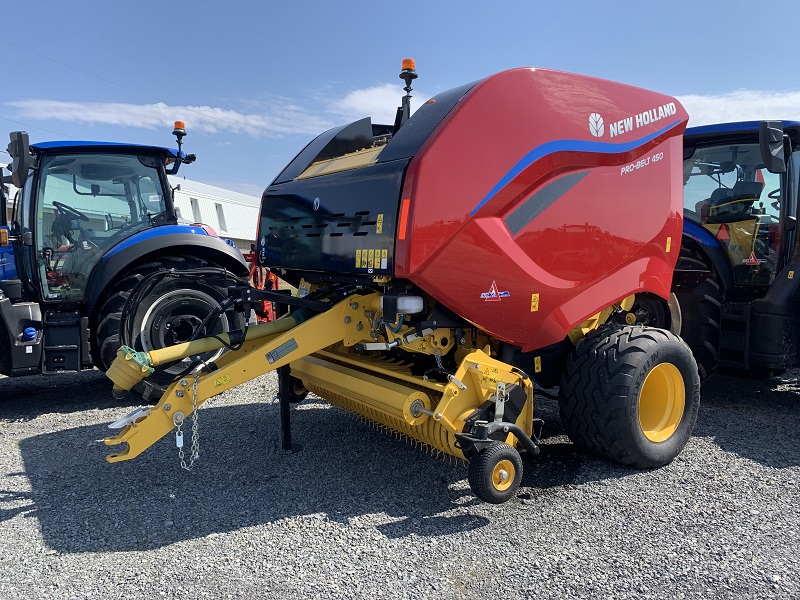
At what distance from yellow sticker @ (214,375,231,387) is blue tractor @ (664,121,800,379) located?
3502mm

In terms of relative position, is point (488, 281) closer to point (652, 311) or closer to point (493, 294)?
point (493, 294)

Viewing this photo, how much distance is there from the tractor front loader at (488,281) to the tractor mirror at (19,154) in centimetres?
212

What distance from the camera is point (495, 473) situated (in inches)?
126

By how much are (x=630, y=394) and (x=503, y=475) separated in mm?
1007

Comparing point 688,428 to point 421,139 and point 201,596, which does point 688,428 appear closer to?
point 421,139

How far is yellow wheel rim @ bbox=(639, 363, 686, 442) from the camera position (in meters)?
4.09

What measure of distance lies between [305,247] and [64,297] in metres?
2.78

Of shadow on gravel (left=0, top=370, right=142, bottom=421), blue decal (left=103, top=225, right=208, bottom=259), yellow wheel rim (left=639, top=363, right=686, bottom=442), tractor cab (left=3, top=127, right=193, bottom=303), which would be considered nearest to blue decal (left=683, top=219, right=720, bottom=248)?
yellow wheel rim (left=639, top=363, right=686, bottom=442)

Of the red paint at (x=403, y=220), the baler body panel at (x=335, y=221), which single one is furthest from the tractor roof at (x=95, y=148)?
the red paint at (x=403, y=220)

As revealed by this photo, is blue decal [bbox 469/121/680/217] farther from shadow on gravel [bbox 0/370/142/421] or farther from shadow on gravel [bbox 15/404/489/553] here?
shadow on gravel [bbox 0/370/142/421]

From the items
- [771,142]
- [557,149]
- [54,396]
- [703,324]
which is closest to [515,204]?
[557,149]

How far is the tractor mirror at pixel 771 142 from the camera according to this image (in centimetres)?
450

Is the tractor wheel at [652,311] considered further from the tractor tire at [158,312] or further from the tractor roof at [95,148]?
the tractor roof at [95,148]

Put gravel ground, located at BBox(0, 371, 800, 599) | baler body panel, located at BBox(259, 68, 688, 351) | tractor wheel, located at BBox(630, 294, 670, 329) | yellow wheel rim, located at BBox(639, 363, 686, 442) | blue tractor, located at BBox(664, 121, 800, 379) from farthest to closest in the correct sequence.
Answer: blue tractor, located at BBox(664, 121, 800, 379) < tractor wheel, located at BBox(630, 294, 670, 329) < yellow wheel rim, located at BBox(639, 363, 686, 442) < baler body panel, located at BBox(259, 68, 688, 351) < gravel ground, located at BBox(0, 371, 800, 599)
